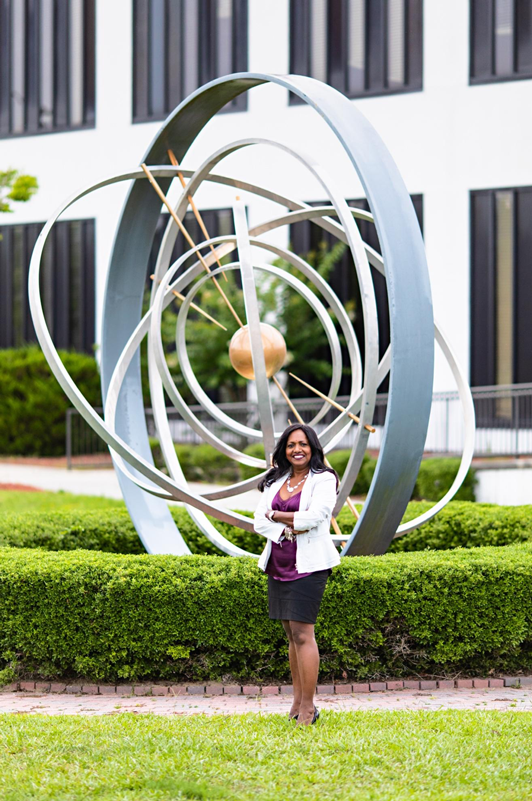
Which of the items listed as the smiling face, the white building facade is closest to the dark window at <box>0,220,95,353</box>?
the white building facade

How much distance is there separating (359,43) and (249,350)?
16.3m

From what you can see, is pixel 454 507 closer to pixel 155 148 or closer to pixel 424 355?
pixel 424 355

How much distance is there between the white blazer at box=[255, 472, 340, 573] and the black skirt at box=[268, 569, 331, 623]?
74mm

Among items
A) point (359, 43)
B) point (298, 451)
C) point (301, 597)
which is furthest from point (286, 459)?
point (359, 43)

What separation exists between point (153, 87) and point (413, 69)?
22.4 ft

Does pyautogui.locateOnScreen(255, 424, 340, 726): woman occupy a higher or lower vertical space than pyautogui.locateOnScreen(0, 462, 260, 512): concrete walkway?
higher

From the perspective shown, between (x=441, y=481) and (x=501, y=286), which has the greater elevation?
(x=501, y=286)

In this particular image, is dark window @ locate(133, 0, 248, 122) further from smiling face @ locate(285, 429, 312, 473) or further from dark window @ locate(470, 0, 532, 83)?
smiling face @ locate(285, 429, 312, 473)

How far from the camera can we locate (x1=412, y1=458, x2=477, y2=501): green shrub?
1677cm

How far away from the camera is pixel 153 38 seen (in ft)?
79.7

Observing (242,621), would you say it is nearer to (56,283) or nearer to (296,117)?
(296,117)

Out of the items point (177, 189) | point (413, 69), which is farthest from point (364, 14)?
point (177, 189)

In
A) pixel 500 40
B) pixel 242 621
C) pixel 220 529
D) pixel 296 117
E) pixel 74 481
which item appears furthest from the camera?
pixel 296 117

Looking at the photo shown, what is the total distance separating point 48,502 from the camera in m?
15.6
